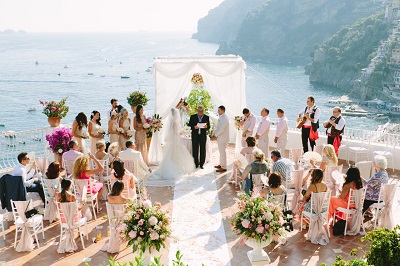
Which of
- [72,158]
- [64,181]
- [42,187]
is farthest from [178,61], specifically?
[64,181]

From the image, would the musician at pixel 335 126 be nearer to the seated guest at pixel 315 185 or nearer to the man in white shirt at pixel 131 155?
the seated guest at pixel 315 185

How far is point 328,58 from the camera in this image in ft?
360

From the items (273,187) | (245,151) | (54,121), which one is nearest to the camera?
(273,187)

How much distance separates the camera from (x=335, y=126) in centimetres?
1026

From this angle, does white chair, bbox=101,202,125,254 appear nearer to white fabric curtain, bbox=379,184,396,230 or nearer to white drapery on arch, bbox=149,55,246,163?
white fabric curtain, bbox=379,184,396,230

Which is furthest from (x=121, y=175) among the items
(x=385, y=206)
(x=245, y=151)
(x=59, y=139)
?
(x=385, y=206)

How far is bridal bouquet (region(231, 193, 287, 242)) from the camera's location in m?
5.53

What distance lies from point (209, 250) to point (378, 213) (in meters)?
3.15

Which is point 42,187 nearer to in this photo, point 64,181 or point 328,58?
point 64,181

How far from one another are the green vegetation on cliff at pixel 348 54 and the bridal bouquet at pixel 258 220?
97.8 m

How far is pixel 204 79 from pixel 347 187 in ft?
19.1

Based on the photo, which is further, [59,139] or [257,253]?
[59,139]

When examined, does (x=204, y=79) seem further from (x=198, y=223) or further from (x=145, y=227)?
(x=145, y=227)

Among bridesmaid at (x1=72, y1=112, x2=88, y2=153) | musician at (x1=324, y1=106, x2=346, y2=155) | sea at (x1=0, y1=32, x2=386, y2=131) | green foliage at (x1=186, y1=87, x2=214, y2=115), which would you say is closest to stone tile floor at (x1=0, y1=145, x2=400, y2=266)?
bridesmaid at (x1=72, y1=112, x2=88, y2=153)
